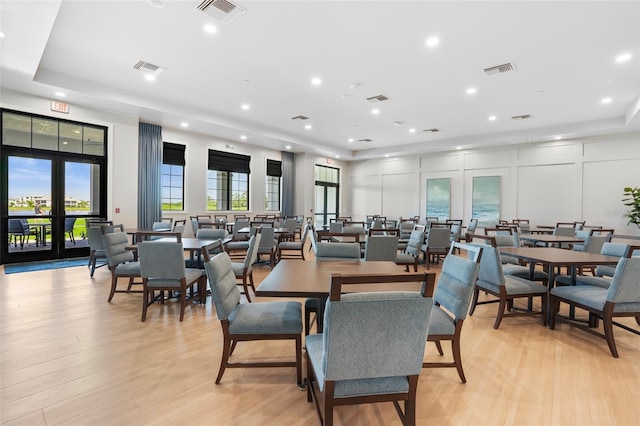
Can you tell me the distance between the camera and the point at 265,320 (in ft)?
6.77

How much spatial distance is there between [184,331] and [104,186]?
5393 millimetres

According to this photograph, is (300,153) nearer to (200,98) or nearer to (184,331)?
(200,98)

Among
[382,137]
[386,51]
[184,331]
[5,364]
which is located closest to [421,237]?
[386,51]

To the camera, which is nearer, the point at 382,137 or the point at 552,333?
the point at 552,333

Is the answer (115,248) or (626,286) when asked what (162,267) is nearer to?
(115,248)

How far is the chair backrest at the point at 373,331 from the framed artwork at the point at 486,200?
31.9ft

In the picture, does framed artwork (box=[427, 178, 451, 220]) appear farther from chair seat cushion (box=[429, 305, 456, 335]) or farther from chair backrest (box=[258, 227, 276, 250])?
chair seat cushion (box=[429, 305, 456, 335])

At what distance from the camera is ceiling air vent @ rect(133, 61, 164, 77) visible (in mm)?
4891

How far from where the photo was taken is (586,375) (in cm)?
229

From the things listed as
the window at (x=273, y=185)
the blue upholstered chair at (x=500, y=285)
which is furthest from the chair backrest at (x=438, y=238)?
the window at (x=273, y=185)

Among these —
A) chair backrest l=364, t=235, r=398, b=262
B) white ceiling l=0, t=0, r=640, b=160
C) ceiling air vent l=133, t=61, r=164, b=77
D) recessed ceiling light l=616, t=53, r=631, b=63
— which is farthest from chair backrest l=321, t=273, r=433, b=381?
recessed ceiling light l=616, t=53, r=631, b=63

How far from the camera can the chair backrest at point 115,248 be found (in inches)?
149

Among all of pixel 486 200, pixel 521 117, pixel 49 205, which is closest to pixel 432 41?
pixel 521 117

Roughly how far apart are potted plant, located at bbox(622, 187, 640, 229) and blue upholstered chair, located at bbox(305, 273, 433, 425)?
8.96 meters
